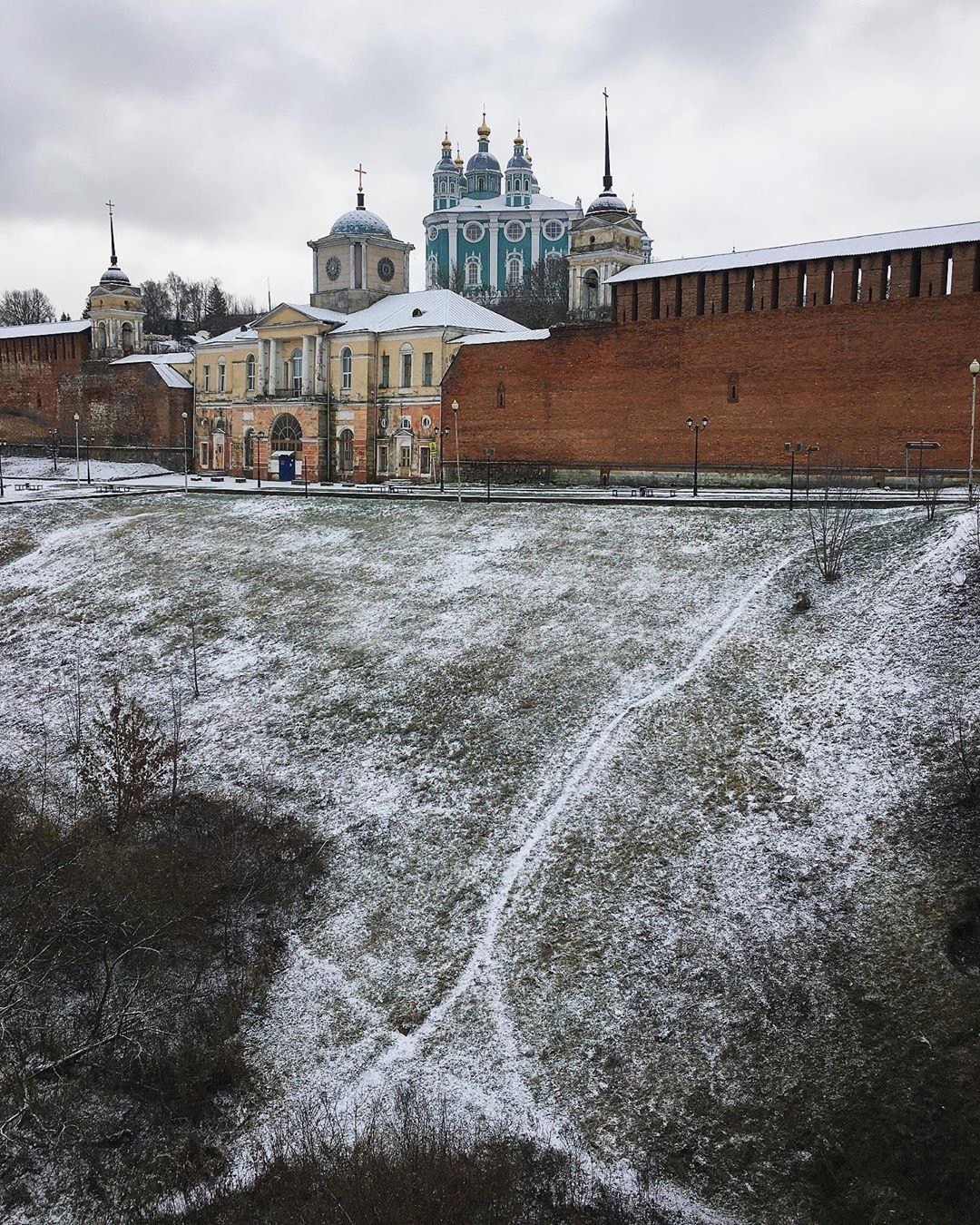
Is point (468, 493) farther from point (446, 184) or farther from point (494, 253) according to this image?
point (446, 184)

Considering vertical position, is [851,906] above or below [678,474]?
below

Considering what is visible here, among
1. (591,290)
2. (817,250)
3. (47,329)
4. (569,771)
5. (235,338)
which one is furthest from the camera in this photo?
(47,329)

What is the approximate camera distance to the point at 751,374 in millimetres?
30484

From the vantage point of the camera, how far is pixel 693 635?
17.8 meters

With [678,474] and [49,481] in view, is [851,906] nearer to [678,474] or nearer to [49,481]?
[678,474]

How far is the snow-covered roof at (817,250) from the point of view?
2742 centimetres

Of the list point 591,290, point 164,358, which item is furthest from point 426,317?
point 164,358

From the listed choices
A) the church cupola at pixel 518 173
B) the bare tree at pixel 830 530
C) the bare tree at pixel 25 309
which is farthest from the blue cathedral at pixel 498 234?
the bare tree at pixel 830 530

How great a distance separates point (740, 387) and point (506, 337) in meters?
9.58

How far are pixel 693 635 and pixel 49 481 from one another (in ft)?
118

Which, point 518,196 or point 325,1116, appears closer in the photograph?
point 325,1116

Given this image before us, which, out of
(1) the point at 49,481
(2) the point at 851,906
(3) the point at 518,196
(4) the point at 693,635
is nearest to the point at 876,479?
(4) the point at 693,635

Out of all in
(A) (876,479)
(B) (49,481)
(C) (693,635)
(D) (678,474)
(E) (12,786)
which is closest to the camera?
(E) (12,786)

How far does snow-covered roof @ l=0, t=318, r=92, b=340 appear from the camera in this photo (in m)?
53.8
